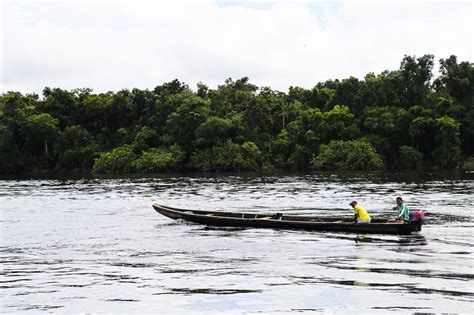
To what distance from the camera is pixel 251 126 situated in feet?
339

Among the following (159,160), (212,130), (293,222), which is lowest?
(293,222)

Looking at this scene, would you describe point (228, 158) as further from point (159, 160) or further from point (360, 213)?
point (360, 213)

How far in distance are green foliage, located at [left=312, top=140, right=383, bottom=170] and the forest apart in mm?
145

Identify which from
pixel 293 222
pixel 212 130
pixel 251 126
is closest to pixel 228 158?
pixel 212 130

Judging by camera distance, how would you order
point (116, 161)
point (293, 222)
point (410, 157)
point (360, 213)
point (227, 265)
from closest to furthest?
point (227, 265), point (360, 213), point (293, 222), point (410, 157), point (116, 161)

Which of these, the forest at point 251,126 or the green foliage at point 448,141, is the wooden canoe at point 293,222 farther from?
the green foliage at point 448,141

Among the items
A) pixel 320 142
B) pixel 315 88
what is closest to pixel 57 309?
pixel 320 142

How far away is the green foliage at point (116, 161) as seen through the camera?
101250 millimetres

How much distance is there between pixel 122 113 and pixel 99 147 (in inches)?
289

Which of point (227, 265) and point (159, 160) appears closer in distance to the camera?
point (227, 265)

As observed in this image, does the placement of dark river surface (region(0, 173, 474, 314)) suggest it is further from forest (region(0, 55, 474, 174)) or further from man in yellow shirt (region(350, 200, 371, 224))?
forest (region(0, 55, 474, 174))

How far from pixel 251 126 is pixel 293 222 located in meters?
72.7

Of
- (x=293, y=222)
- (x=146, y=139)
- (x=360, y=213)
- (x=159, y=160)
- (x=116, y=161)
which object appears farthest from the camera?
(x=146, y=139)

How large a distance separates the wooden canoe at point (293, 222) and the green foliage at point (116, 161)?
65647mm
